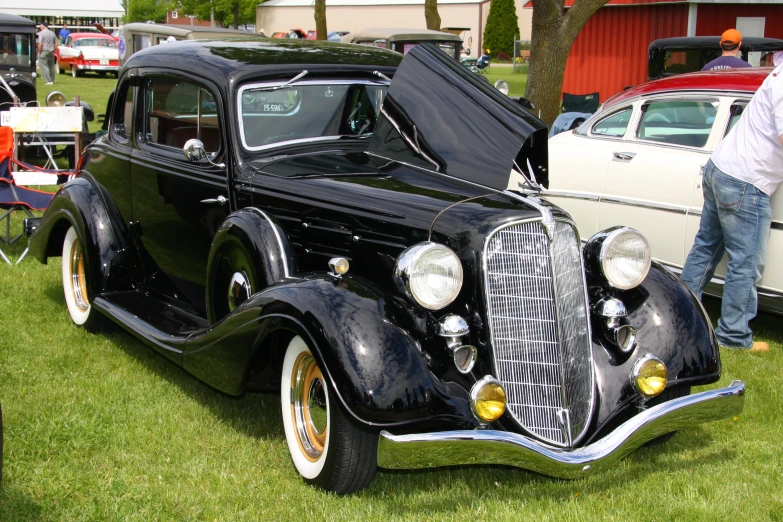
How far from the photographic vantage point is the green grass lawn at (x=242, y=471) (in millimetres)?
3572

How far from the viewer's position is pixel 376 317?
136 inches

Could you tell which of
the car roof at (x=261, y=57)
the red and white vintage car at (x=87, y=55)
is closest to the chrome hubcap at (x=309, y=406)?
→ the car roof at (x=261, y=57)

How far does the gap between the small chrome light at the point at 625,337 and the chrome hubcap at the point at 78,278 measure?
3.83m

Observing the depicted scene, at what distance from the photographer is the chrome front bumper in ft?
10.2

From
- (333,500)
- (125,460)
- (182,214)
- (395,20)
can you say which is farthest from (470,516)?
(395,20)

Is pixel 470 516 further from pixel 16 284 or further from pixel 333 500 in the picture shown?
pixel 16 284

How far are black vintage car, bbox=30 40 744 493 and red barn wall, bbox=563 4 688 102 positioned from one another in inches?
751

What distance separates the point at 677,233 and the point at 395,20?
53655 millimetres

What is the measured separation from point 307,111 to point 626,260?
2043 mm

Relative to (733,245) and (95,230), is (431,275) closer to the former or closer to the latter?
(733,245)

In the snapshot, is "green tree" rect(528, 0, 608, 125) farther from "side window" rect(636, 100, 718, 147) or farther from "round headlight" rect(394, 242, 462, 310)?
"round headlight" rect(394, 242, 462, 310)

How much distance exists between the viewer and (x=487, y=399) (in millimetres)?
3328

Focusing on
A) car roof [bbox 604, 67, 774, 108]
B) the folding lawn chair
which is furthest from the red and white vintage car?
car roof [bbox 604, 67, 774, 108]

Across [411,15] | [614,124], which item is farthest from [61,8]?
[614,124]
